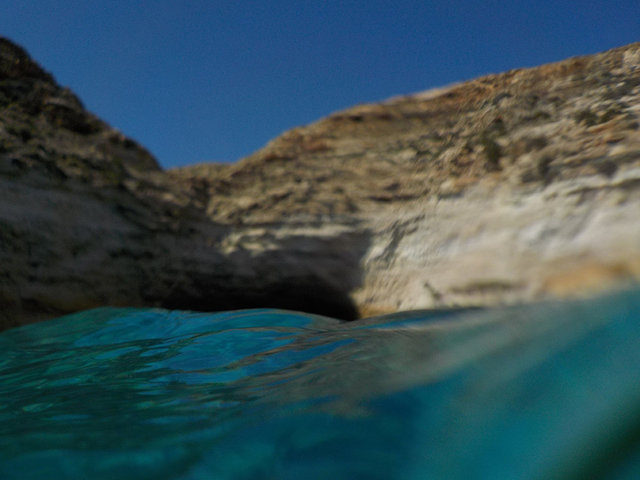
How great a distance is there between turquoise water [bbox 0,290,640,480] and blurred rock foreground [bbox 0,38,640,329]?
47 centimetres

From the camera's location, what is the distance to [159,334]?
2.07 m

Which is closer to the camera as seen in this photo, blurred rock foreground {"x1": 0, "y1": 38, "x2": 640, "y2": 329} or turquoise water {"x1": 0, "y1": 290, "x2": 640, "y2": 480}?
turquoise water {"x1": 0, "y1": 290, "x2": 640, "y2": 480}

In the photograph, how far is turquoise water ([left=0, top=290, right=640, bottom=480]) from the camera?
28.8 inches

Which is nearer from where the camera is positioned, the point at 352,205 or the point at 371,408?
the point at 371,408

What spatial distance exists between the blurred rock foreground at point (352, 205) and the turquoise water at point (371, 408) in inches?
18.4

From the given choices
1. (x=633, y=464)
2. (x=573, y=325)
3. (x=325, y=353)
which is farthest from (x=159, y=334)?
(x=633, y=464)

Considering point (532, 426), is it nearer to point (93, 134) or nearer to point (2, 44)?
point (93, 134)

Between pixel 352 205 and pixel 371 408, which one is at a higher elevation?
pixel 352 205

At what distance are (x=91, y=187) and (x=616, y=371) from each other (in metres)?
3.29

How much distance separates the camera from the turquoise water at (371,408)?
732 millimetres

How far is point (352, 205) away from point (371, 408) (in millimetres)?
2308

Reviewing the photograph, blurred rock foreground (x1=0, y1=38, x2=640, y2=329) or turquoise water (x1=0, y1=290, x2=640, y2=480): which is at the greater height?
blurred rock foreground (x1=0, y1=38, x2=640, y2=329)

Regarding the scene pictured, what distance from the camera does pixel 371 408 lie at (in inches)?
34.7

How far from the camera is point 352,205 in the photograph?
3111mm
